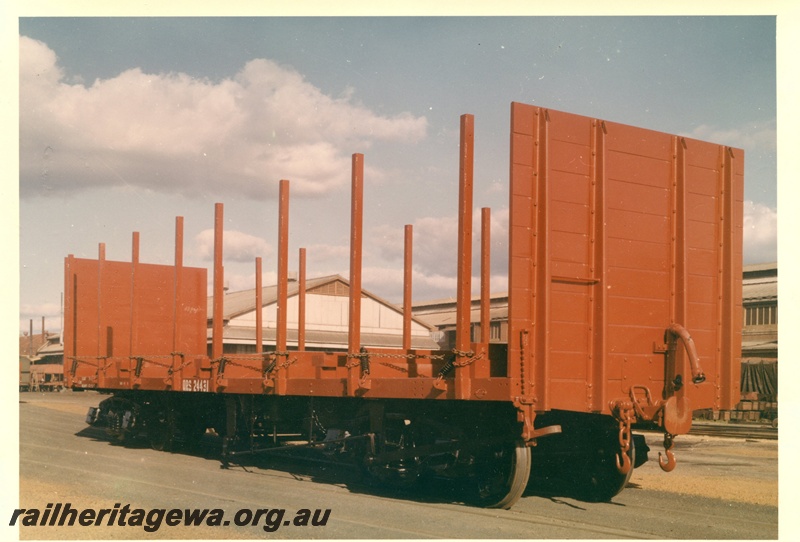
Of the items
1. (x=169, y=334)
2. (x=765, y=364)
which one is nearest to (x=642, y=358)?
(x=169, y=334)

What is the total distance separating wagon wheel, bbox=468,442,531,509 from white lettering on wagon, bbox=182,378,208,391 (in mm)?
5818

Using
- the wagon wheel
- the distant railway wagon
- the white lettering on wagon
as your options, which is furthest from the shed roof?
the wagon wheel

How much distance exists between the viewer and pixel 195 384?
44.4ft

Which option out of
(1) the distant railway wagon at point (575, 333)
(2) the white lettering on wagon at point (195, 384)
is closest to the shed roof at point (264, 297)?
(2) the white lettering on wagon at point (195, 384)

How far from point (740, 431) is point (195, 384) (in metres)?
15.4

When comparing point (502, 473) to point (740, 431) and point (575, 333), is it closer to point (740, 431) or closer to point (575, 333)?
point (575, 333)

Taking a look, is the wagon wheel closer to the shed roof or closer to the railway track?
the railway track

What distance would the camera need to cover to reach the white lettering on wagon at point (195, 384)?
43.3 ft

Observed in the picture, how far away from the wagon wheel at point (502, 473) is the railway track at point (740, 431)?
1270 centimetres

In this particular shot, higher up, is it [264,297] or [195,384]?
[264,297]

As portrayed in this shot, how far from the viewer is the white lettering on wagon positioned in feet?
43.3

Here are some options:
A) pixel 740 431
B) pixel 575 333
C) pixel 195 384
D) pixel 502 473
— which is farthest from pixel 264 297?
pixel 575 333

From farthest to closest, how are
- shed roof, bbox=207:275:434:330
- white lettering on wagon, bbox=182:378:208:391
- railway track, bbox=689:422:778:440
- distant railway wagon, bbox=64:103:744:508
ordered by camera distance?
shed roof, bbox=207:275:434:330, railway track, bbox=689:422:778:440, white lettering on wagon, bbox=182:378:208:391, distant railway wagon, bbox=64:103:744:508

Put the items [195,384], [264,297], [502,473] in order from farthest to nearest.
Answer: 1. [264,297]
2. [195,384]
3. [502,473]
